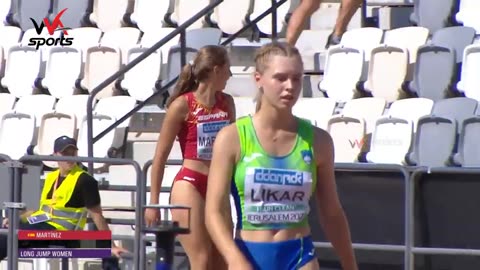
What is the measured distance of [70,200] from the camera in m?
9.53

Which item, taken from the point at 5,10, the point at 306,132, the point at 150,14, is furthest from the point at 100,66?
the point at 306,132

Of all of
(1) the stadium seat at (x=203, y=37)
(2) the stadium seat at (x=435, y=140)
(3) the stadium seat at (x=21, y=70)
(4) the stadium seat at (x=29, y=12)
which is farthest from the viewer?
(4) the stadium seat at (x=29, y=12)

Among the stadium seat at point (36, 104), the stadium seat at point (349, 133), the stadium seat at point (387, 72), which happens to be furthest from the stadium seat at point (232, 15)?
the stadium seat at point (349, 133)

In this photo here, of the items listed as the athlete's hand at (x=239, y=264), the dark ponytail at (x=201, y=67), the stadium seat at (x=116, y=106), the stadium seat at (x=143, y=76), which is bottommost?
the athlete's hand at (x=239, y=264)

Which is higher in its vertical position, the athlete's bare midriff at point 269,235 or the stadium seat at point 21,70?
the stadium seat at point 21,70

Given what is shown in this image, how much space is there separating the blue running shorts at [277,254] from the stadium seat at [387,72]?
21.3 ft

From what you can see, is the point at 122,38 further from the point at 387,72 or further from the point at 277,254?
the point at 277,254

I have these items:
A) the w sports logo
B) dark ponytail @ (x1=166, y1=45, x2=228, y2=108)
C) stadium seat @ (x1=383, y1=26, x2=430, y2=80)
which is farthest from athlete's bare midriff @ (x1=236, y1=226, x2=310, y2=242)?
the w sports logo

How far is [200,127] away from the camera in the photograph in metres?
7.46

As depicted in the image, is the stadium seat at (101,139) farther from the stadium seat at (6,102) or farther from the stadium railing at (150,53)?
the stadium seat at (6,102)

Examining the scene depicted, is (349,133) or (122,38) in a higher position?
(122,38)

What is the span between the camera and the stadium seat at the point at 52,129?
12.4 metres

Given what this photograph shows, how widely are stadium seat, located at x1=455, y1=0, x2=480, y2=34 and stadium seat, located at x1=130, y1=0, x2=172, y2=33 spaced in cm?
336

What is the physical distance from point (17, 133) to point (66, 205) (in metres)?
3.31
